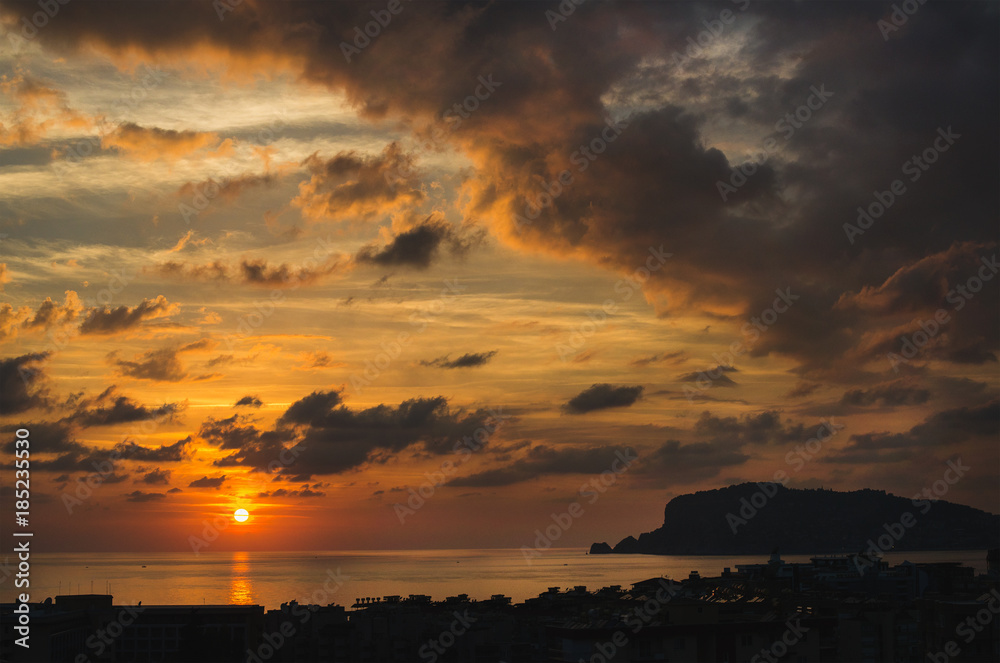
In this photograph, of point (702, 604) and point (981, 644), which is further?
point (981, 644)

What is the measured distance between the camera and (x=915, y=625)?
60.8 metres

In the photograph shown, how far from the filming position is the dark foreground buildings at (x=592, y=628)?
38.2 meters

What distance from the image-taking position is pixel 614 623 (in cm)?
3697

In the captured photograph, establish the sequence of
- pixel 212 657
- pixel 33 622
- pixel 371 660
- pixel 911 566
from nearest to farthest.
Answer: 1. pixel 212 657
2. pixel 33 622
3. pixel 371 660
4. pixel 911 566

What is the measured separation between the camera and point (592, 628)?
118 ft

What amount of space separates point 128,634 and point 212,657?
32.6 m

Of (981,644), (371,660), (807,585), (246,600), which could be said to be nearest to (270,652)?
(371,660)

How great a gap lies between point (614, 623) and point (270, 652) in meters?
45.8

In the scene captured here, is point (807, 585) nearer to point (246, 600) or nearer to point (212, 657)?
point (212, 657)

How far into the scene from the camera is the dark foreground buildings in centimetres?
3825

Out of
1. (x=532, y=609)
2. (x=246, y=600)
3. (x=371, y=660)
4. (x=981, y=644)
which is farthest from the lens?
(x=246, y=600)

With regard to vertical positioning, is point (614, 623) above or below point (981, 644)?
above

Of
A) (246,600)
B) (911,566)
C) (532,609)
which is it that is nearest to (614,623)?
(532,609)

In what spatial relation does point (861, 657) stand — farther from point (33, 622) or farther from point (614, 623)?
point (33, 622)
